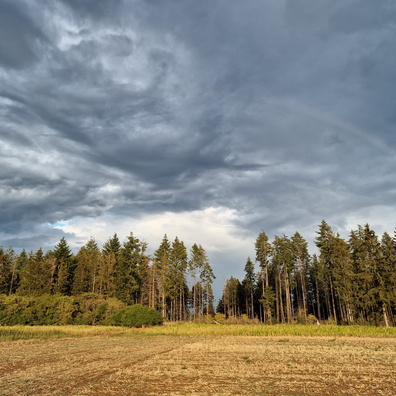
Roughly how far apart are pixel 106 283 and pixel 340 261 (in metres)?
51.2

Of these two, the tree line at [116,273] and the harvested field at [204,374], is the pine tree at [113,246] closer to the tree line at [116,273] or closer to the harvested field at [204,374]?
the tree line at [116,273]

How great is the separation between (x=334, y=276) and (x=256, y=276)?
30.9 meters

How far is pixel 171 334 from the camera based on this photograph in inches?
1599

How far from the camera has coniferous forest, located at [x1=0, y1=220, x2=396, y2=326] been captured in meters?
47.8

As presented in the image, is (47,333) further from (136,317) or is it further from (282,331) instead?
(282,331)

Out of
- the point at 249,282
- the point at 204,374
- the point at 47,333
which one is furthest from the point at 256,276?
the point at 204,374

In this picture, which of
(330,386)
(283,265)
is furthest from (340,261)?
(330,386)

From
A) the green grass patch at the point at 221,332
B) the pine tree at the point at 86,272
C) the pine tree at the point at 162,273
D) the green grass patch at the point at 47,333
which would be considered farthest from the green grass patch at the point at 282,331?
the pine tree at the point at 86,272

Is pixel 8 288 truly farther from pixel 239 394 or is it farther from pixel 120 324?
pixel 239 394

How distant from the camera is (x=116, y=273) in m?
69.3

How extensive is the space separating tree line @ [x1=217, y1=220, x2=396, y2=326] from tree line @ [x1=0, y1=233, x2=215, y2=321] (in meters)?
15.5

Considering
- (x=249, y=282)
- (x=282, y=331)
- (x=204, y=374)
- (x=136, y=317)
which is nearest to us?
(x=204, y=374)

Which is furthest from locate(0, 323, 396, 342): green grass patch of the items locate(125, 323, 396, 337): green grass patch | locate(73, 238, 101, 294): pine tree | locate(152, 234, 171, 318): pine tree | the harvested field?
locate(73, 238, 101, 294): pine tree

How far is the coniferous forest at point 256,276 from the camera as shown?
157 ft
